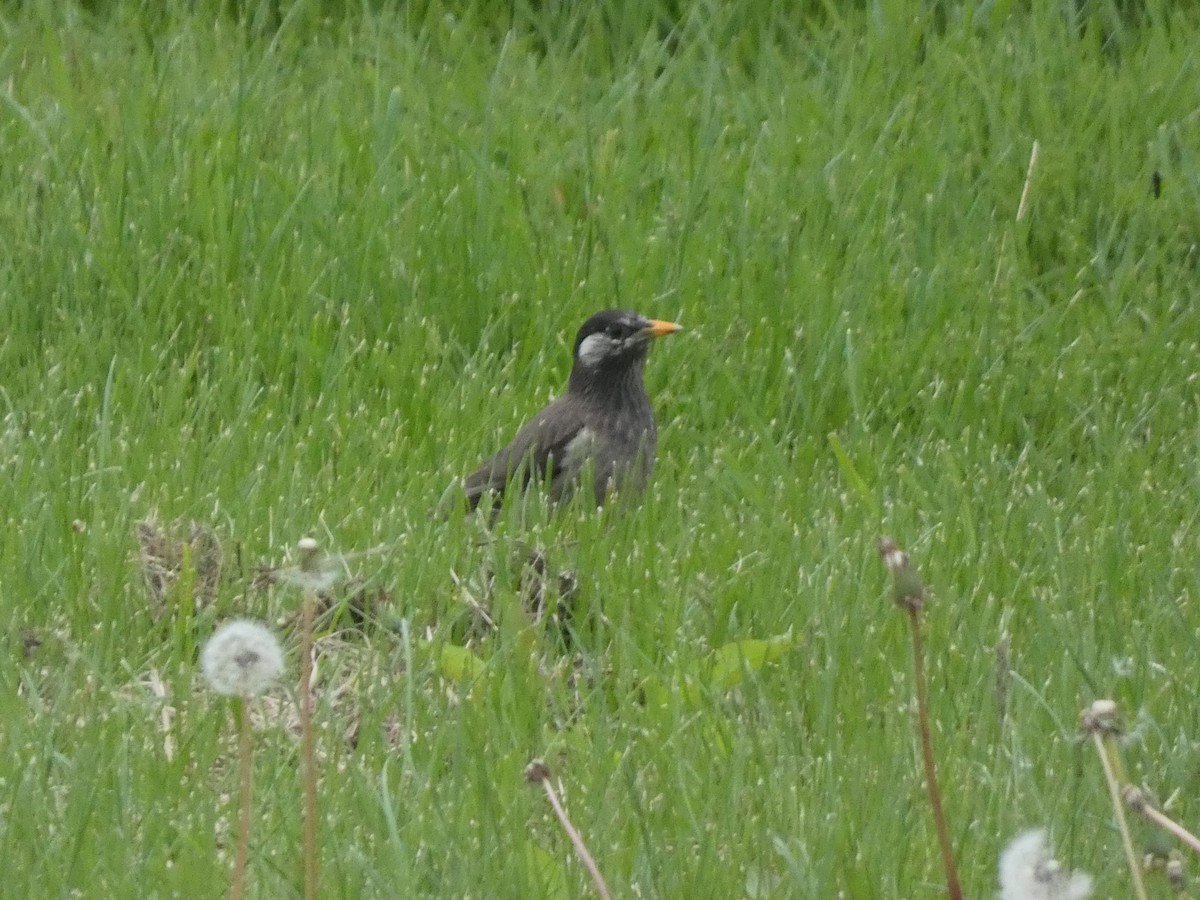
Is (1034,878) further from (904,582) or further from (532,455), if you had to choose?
(532,455)

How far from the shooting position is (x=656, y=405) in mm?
6332

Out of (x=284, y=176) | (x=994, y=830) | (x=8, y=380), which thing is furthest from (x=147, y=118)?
(x=994, y=830)

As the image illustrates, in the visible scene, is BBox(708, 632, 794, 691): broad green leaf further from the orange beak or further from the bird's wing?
the orange beak

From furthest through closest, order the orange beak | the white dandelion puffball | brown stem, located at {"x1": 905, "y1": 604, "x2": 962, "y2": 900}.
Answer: the orange beak, the white dandelion puffball, brown stem, located at {"x1": 905, "y1": 604, "x2": 962, "y2": 900}

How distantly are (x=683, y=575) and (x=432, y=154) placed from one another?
2.59m

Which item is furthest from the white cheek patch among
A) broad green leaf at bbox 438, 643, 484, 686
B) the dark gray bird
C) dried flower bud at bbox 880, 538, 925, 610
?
dried flower bud at bbox 880, 538, 925, 610

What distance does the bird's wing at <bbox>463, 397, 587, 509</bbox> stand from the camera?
17.5ft

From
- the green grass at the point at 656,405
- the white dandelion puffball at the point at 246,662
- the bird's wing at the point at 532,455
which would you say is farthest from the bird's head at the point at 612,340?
the white dandelion puffball at the point at 246,662

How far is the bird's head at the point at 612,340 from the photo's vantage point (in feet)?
19.2

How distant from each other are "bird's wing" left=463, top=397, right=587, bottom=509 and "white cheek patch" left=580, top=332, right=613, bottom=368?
0.16 meters

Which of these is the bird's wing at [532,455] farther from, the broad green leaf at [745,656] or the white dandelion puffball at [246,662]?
the white dandelion puffball at [246,662]

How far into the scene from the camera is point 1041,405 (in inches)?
239

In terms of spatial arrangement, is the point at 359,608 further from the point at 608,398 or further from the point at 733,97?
the point at 733,97

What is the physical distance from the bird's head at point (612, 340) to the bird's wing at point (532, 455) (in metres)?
0.15
